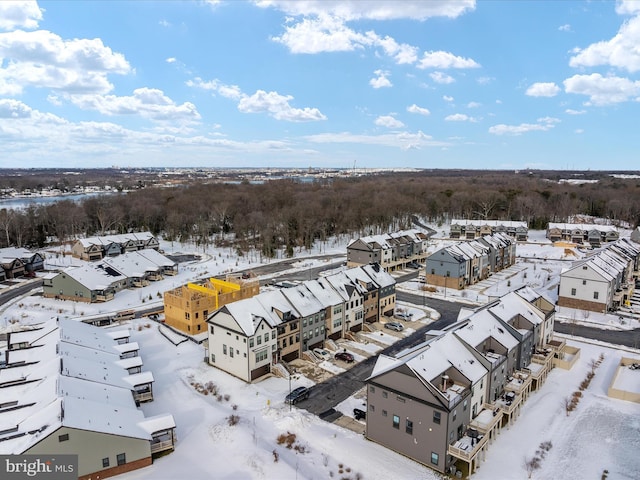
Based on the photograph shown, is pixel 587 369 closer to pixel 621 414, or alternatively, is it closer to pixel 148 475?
pixel 621 414

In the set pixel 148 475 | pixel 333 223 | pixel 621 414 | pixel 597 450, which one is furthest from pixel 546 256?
pixel 148 475

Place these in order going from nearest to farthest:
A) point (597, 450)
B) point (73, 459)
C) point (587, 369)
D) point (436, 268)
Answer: point (73, 459), point (597, 450), point (587, 369), point (436, 268)

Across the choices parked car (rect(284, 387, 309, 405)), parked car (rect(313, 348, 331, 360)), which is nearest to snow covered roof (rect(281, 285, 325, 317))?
parked car (rect(313, 348, 331, 360))

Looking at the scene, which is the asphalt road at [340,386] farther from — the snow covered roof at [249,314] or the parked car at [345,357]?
the snow covered roof at [249,314]

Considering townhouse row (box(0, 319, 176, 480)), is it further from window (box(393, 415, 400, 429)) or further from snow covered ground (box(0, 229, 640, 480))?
window (box(393, 415, 400, 429))

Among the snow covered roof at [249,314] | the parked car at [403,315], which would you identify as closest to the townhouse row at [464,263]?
the parked car at [403,315]

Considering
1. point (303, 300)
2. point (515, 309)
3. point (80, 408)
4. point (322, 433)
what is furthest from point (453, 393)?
point (80, 408)
